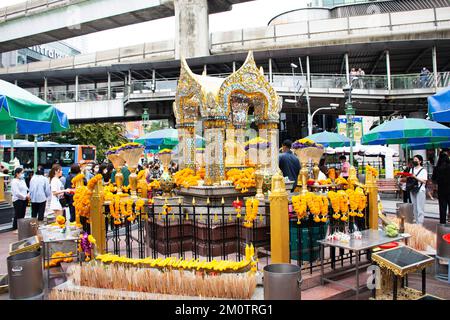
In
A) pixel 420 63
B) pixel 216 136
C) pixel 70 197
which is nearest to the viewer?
pixel 216 136

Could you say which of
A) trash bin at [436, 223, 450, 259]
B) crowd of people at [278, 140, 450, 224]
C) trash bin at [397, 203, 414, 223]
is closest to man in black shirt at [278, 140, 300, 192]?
crowd of people at [278, 140, 450, 224]

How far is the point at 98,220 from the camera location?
20.9 ft

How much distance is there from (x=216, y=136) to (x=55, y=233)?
151 inches

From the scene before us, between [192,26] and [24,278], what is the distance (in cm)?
Result: 2775

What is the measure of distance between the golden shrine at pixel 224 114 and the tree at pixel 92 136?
104 feet

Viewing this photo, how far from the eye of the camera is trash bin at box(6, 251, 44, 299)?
4.78 meters

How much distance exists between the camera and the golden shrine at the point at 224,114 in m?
7.70

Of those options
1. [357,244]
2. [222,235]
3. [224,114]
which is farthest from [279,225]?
[224,114]

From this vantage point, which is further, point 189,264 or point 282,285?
point 189,264

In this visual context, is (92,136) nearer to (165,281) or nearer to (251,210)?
(251,210)

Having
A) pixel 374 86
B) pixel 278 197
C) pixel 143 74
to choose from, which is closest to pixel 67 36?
pixel 143 74

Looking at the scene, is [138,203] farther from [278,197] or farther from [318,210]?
[318,210]

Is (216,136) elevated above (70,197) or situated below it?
above
